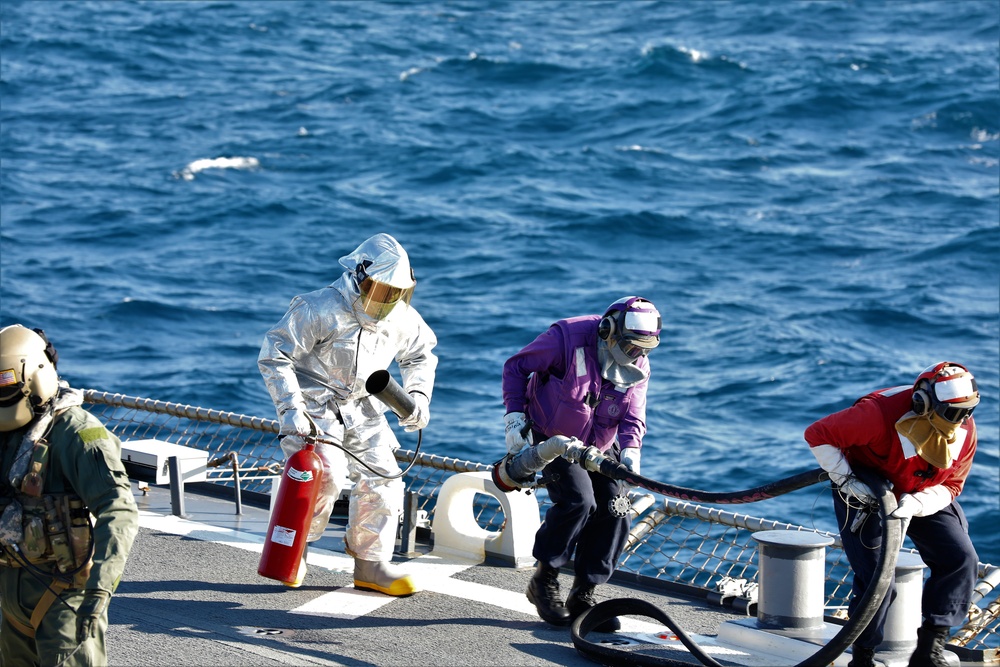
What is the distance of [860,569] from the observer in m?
6.39

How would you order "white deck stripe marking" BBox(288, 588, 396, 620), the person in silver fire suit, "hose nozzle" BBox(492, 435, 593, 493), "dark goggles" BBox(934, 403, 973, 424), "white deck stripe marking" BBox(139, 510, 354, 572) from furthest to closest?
"white deck stripe marking" BBox(139, 510, 354, 572) < "white deck stripe marking" BBox(288, 588, 396, 620) < the person in silver fire suit < "hose nozzle" BBox(492, 435, 593, 493) < "dark goggles" BBox(934, 403, 973, 424)

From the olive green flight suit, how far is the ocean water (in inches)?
356

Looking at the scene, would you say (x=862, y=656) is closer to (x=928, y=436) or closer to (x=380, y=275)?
(x=928, y=436)

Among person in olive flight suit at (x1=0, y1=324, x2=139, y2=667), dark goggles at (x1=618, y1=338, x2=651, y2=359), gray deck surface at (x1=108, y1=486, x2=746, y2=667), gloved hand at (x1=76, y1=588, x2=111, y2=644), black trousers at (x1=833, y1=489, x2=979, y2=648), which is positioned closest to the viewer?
gloved hand at (x1=76, y1=588, x2=111, y2=644)

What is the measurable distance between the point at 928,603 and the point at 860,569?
0.39 metres

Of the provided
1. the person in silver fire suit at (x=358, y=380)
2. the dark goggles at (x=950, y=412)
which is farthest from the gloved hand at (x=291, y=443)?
the dark goggles at (x=950, y=412)

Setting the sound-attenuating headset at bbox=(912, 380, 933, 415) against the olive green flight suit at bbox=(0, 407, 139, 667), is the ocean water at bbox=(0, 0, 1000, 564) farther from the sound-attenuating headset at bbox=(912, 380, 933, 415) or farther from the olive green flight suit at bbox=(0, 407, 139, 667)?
the olive green flight suit at bbox=(0, 407, 139, 667)

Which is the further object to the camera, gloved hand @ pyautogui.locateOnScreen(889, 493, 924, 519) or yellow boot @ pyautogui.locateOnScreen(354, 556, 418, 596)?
yellow boot @ pyautogui.locateOnScreen(354, 556, 418, 596)

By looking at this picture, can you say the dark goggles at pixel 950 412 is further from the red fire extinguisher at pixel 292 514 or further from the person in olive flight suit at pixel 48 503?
the person in olive flight suit at pixel 48 503

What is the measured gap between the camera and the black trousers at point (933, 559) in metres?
6.35

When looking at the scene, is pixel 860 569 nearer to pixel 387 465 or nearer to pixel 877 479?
pixel 877 479

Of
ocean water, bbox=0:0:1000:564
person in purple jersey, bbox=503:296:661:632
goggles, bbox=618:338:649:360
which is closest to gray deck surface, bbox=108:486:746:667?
person in purple jersey, bbox=503:296:661:632

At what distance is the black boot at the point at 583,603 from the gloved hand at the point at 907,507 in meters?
1.74

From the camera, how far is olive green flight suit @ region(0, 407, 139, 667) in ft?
16.5
